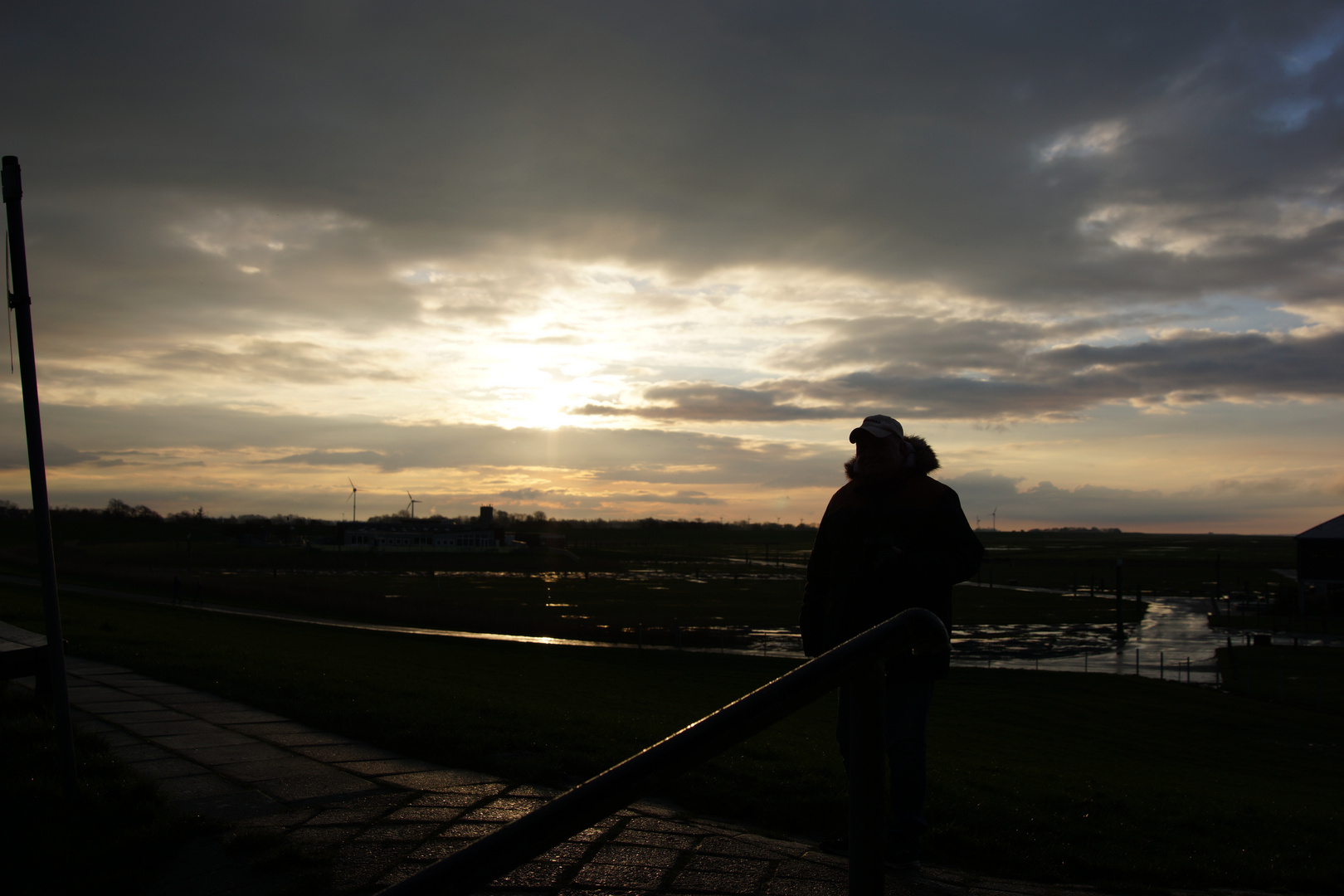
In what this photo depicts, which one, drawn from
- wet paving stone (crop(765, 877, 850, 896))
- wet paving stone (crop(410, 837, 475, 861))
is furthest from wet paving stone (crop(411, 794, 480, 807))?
wet paving stone (crop(765, 877, 850, 896))

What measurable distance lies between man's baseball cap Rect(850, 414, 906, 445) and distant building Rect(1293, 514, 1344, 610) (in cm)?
6798

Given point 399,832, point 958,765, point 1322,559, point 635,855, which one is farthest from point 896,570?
point 1322,559

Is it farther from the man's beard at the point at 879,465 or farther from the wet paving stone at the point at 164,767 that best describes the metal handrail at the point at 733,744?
the wet paving stone at the point at 164,767

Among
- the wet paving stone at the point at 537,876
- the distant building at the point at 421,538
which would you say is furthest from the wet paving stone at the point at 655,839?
the distant building at the point at 421,538

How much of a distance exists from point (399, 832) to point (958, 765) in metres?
6.12

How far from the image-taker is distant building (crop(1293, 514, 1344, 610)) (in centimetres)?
5800

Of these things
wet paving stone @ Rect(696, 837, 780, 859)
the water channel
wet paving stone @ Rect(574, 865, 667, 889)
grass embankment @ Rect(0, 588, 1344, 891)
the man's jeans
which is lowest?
the water channel

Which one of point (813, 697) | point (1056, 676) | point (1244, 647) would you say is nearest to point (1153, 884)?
point (813, 697)

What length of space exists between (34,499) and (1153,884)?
6490 mm

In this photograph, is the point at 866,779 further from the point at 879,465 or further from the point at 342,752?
the point at 342,752

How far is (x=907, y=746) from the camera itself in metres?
3.88

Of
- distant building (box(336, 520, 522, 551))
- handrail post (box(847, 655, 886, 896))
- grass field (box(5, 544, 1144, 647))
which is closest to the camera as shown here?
handrail post (box(847, 655, 886, 896))

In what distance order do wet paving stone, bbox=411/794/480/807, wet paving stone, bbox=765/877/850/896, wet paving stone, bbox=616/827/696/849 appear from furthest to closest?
wet paving stone, bbox=411/794/480/807 → wet paving stone, bbox=616/827/696/849 → wet paving stone, bbox=765/877/850/896

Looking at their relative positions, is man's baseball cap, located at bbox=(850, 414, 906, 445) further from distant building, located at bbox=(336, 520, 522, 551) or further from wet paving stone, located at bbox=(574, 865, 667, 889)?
distant building, located at bbox=(336, 520, 522, 551)
